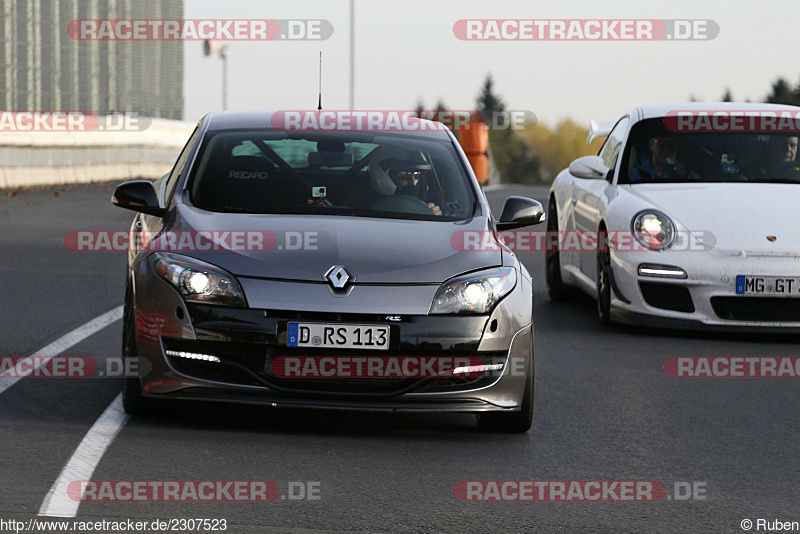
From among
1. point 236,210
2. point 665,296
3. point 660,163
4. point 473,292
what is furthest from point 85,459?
point 660,163

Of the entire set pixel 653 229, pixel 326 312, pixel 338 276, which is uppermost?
pixel 338 276

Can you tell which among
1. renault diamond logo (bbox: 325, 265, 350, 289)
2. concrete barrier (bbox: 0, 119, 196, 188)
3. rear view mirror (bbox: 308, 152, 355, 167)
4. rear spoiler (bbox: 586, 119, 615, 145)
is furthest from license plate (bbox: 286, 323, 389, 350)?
concrete barrier (bbox: 0, 119, 196, 188)

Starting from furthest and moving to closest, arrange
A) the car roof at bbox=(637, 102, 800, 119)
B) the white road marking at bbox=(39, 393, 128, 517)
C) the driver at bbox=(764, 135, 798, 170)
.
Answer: the car roof at bbox=(637, 102, 800, 119)
the driver at bbox=(764, 135, 798, 170)
the white road marking at bbox=(39, 393, 128, 517)

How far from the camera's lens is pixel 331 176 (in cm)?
722

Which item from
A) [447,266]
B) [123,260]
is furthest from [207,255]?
[123,260]

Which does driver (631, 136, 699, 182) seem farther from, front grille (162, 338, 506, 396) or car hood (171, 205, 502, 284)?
front grille (162, 338, 506, 396)

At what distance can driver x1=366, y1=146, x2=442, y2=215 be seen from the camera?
714 centimetres

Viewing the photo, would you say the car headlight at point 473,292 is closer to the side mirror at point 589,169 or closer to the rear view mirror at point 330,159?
the rear view mirror at point 330,159

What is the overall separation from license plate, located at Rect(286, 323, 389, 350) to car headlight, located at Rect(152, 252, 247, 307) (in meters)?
0.25

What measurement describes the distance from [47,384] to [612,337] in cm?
409

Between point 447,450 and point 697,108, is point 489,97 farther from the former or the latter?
point 447,450

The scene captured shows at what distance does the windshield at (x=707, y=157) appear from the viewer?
10.4m

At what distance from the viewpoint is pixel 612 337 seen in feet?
32.1

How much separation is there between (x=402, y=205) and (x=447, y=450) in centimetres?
140
